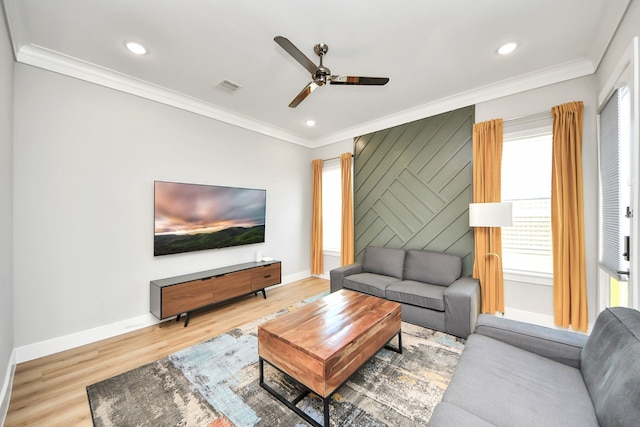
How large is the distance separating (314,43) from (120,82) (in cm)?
226

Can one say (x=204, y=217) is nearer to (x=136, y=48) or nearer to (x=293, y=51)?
(x=136, y=48)

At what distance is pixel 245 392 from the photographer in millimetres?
1853

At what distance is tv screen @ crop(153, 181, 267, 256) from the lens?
3.12 m

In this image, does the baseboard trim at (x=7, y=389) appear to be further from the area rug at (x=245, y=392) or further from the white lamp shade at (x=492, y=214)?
the white lamp shade at (x=492, y=214)

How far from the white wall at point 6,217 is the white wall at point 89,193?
17 centimetres

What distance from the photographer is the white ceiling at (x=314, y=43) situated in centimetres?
193

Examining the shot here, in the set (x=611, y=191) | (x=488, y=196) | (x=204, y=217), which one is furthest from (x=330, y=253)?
(x=611, y=191)

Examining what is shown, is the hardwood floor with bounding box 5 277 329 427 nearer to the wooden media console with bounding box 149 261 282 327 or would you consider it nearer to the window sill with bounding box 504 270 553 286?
the wooden media console with bounding box 149 261 282 327

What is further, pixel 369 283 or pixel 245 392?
pixel 369 283

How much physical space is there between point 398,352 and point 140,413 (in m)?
2.06

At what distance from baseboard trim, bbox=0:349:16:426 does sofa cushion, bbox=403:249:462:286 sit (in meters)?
3.89

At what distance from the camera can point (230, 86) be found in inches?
120

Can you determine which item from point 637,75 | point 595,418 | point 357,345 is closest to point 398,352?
point 357,345

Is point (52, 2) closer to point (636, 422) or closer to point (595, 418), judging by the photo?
point (636, 422)
